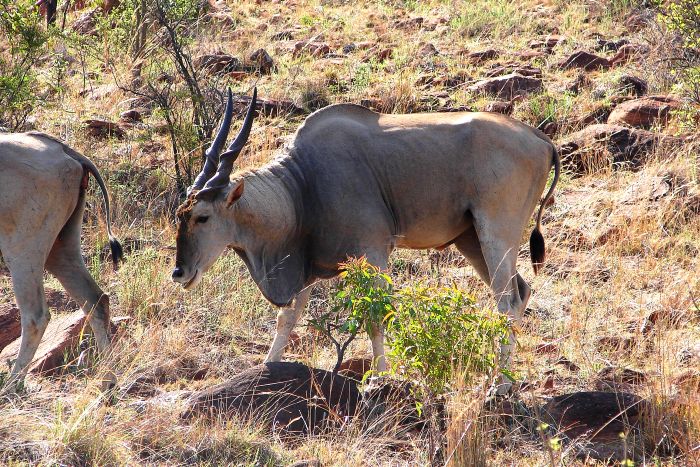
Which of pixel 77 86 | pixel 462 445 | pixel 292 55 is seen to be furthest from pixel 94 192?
pixel 462 445

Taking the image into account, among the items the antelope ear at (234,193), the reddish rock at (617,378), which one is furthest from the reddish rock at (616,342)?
the antelope ear at (234,193)

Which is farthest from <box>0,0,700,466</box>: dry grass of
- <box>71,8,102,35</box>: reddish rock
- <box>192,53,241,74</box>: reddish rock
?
<box>71,8,102,35</box>: reddish rock

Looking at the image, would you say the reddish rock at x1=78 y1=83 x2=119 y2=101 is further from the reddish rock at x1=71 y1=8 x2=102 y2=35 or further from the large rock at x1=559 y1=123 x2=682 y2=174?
the large rock at x1=559 y1=123 x2=682 y2=174

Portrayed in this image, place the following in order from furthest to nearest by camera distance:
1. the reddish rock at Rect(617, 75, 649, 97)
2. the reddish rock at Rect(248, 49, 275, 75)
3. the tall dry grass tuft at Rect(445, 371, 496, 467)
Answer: the reddish rock at Rect(248, 49, 275, 75), the reddish rock at Rect(617, 75, 649, 97), the tall dry grass tuft at Rect(445, 371, 496, 467)

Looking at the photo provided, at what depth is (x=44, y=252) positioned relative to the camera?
6.11 meters

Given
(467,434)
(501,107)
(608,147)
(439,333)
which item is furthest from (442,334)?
(501,107)

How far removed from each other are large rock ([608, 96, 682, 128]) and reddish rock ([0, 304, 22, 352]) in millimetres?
6141

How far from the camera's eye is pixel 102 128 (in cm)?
1091

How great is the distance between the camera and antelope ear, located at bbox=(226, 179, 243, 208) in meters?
6.13

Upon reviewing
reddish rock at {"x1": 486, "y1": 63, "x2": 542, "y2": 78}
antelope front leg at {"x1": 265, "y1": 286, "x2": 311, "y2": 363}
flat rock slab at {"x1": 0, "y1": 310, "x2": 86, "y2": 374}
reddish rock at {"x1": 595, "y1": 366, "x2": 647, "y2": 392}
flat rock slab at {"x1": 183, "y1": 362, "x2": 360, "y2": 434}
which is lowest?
reddish rock at {"x1": 486, "y1": 63, "x2": 542, "y2": 78}

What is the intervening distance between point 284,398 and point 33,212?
1.89m

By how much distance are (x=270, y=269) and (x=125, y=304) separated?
1.61 meters

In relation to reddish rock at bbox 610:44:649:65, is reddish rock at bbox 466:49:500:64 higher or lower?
higher

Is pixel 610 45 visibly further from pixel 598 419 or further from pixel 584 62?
pixel 598 419
